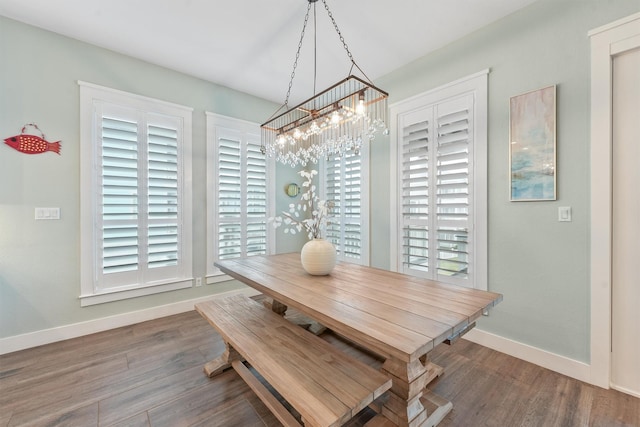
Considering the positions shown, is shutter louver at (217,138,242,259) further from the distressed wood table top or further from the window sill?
the distressed wood table top

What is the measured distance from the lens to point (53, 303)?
2.45 meters

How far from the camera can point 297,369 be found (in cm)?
130

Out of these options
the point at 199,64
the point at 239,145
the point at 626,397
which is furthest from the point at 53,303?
the point at 626,397

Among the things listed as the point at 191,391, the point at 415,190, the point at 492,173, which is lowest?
the point at 191,391

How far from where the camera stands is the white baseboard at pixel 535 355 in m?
1.91

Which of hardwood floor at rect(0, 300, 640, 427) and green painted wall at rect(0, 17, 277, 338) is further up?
green painted wall at rect(0, 17, 277, 338)

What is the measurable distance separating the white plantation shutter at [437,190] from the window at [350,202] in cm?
53

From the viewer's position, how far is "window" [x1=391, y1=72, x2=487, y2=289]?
243cm

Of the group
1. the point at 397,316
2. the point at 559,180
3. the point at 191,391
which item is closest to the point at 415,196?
the point at 559,180

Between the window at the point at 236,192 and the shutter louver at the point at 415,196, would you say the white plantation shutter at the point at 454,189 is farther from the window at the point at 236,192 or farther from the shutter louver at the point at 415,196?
the window at the point at 236,192

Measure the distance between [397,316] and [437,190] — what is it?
71.6 inches

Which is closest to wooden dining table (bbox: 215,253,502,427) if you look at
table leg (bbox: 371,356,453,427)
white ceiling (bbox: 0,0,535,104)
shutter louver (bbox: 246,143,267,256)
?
table leg (bbox: 371,356,453,427)

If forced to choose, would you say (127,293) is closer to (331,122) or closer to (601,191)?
(331,122)

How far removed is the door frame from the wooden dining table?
1.04m
